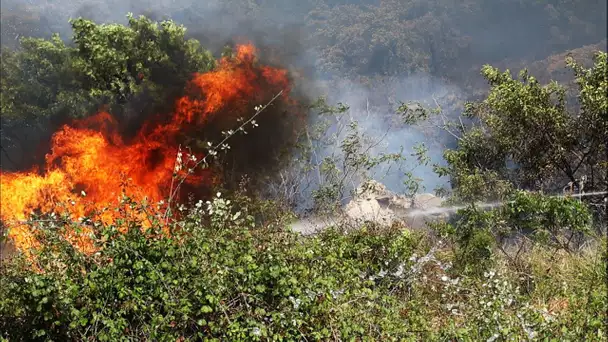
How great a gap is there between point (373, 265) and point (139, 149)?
43.5 ft

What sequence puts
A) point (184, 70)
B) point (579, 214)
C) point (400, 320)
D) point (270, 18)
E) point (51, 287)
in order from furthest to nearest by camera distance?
1. point (270, 18)
2. point (184, 70)
3. point (579, 214)
4. point (400, 320)
5. point (51, 287)

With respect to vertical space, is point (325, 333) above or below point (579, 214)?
above

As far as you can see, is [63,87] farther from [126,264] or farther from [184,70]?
[126,264]

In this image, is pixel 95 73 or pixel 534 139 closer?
pixel 534 139

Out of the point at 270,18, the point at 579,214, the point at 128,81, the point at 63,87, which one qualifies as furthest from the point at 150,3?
the point at 579,214

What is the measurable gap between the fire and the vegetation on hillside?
17.0ft

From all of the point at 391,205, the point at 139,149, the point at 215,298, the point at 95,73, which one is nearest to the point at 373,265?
the point at 215,298

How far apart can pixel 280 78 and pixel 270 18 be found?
36.9 metres

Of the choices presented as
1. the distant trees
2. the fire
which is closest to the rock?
the distant trees

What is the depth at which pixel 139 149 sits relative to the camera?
18.6 meters

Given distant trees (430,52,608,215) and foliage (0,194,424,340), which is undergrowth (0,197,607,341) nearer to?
foliage (0,194,424,340)

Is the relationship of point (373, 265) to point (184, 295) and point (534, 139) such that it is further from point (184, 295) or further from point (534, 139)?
point (534, 139)

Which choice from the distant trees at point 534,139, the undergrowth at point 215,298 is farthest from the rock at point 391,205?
the undergrowth at point 215,298

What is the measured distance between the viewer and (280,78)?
79.1 ft
